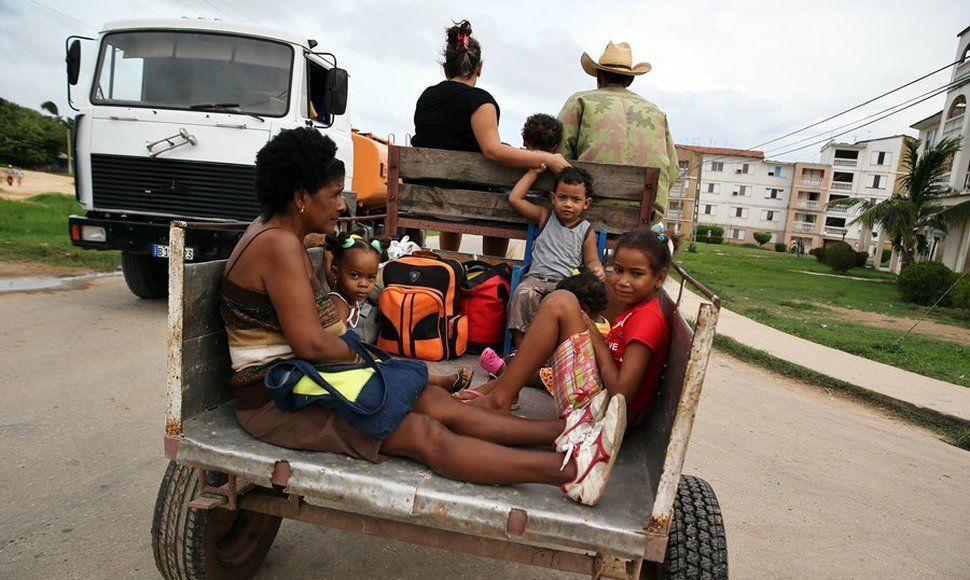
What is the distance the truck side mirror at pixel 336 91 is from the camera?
6462 mm

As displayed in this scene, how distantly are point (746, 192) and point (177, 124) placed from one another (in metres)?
70.4

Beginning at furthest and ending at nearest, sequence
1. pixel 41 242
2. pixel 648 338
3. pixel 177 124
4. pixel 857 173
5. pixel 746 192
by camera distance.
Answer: pixel 746 192
pixel 857 173
pixel 41 242
pixel 177 124
pixel 648 338

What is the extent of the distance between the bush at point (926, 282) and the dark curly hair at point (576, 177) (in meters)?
16.5

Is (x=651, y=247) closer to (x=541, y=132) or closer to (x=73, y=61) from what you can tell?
(x=541, y=132)

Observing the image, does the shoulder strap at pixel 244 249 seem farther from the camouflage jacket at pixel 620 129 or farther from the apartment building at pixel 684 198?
the apartment building at pixel 684 198

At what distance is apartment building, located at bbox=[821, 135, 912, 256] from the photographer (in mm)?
63406

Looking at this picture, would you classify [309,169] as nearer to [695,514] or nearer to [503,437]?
[503,437]

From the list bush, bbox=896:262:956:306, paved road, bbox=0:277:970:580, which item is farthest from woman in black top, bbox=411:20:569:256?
bush, bbox=896:262:956:306

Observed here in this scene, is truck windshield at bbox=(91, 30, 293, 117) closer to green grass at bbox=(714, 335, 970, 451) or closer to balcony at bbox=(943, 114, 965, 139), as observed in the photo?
green grass at bbox=(714, 335, 970, 451)

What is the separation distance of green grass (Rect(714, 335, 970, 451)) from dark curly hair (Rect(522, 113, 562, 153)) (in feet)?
15.6

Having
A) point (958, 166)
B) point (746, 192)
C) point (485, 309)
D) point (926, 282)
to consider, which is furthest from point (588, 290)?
point (746, 192)

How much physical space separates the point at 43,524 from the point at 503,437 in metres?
2.22

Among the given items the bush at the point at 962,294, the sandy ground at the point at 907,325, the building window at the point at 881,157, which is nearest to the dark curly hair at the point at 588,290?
the sandy ground at the point at 907,325

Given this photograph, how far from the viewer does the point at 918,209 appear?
72.7 feet
